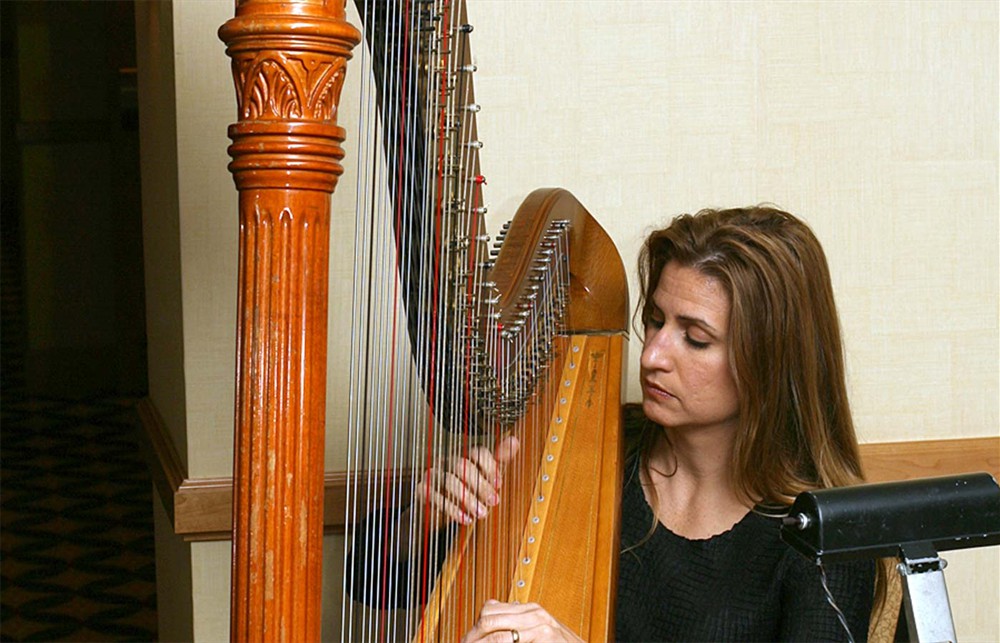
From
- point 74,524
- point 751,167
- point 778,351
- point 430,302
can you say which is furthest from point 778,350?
point 74,524

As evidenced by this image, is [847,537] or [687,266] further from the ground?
[687,266]

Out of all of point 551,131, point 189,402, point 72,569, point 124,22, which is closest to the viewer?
point 189,402

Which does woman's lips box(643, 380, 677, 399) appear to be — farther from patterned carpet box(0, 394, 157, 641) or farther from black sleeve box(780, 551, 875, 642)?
patterned carpet box(0, 394, 157, 641)

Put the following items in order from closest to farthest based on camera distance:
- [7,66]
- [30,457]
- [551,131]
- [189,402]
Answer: [189,402], [551,131], [30,457], [7,66]

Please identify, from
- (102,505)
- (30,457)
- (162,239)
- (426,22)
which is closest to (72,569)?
(102,505)

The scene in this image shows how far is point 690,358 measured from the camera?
1818mm

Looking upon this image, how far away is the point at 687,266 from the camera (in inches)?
72.7

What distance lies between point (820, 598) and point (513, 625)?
58cm

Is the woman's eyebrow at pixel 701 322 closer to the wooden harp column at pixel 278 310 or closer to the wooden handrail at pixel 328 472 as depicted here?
the wooden handrail at pixel 328 472

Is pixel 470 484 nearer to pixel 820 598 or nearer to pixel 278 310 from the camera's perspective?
pixel 820 598

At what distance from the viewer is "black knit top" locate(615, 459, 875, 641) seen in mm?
Answer: 1723

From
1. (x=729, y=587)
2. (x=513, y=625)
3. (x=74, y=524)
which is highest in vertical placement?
(x=513, y=625)

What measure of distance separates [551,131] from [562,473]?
69 cm

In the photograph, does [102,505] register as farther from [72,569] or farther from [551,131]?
[551,131]
